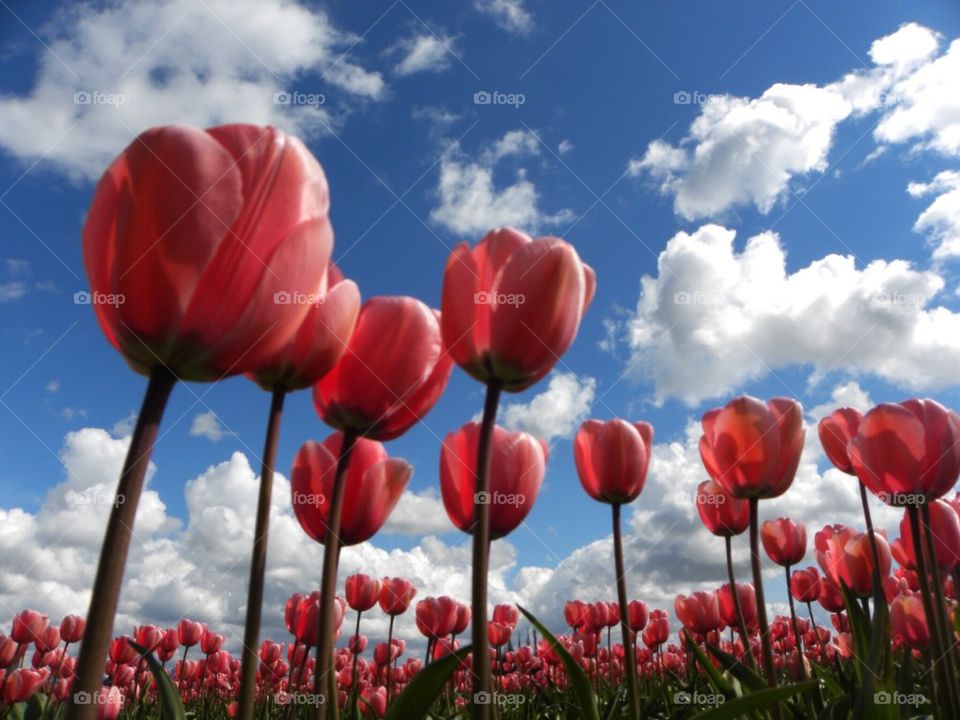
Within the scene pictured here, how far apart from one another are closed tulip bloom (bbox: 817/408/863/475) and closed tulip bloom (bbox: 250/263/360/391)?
3550 millimetres

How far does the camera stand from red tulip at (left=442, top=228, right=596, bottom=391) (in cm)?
176

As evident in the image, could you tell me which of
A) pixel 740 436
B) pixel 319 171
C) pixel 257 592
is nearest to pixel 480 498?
pixel 257 592

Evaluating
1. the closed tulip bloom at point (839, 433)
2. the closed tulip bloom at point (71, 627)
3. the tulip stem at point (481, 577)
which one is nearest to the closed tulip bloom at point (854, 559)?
the closed tulip bloom at point (839, 433)

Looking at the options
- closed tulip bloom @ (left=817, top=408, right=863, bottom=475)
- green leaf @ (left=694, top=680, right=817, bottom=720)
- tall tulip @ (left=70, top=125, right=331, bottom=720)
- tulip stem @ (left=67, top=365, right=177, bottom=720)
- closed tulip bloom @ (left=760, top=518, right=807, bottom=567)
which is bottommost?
green leaf @ (left=694, top=680, right=817, bottom=720)

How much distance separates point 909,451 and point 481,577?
2282 millimetres

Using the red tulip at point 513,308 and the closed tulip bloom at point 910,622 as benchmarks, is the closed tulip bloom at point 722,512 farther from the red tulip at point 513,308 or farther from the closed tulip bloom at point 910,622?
the red tulip at point 513,308

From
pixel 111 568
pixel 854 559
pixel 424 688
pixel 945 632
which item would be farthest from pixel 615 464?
pixel 854 559

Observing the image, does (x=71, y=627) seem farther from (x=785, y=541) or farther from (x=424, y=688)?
(x=424, y=688)

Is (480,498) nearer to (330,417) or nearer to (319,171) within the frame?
(330,417)

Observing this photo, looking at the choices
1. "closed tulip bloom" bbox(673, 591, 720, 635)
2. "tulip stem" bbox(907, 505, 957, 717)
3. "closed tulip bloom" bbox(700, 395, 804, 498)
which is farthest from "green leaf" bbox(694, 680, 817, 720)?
"closed tulip bloom" bbox(673, 591, 720, 635)

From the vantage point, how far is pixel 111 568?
2.65 feet

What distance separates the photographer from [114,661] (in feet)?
25.6

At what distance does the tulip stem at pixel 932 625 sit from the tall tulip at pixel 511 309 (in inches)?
60.3

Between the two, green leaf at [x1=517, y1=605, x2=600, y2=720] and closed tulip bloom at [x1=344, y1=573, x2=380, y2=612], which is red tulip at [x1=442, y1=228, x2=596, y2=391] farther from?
closed tulip bloom at [x1=344, y1=573, x2=380, y2=612]
